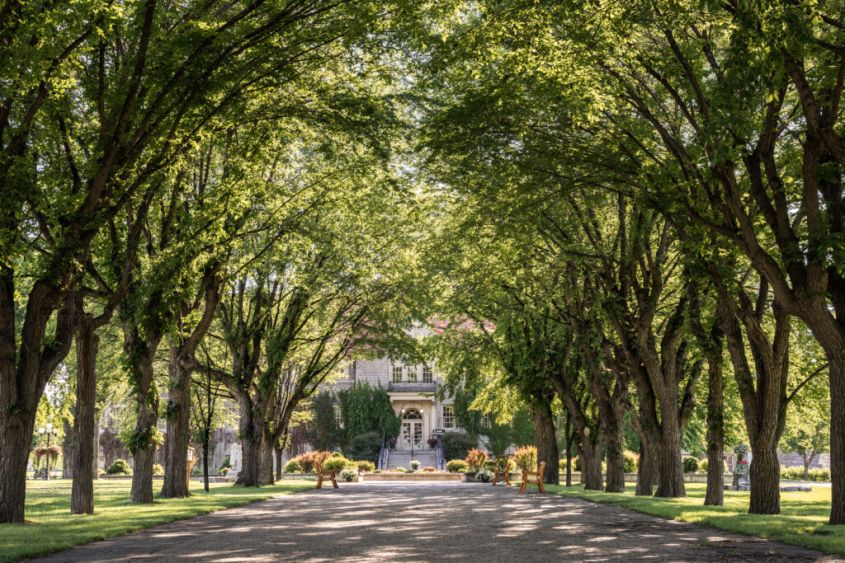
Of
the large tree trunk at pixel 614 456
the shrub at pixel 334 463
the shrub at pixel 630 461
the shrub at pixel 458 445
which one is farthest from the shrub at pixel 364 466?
the large tree trunk at pixel 614 456

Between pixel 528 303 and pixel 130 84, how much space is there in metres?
18.1

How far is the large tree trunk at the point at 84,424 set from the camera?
1777 centimetres

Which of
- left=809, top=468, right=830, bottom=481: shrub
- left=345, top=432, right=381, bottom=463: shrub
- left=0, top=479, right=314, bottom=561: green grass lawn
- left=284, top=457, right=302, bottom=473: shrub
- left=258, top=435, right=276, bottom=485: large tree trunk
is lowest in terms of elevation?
left=809, top=468, right=830, bottom=481: shrub

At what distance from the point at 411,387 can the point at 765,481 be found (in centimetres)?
5707

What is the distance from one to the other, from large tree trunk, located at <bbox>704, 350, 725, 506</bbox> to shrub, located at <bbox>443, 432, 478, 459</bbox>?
147ft

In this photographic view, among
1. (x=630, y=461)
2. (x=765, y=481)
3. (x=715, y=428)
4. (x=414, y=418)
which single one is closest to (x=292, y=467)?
(x=414, y=418)

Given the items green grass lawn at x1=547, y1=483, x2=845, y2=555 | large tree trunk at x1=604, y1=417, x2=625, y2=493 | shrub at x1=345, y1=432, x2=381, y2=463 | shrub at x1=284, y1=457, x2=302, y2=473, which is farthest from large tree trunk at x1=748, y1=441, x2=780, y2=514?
shrub at x1=345, y1=432, x2=381, y2=463

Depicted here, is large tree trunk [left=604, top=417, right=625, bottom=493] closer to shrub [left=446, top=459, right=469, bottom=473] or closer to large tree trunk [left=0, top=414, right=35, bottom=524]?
large tree trunk [left=0, top=414, right=35, bottom=524]

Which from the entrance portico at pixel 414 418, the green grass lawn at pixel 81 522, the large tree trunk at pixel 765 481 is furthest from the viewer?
the entrance portico at pixel 414 418

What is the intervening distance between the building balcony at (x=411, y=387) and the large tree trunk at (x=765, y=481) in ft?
182

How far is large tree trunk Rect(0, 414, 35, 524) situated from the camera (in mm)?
14930

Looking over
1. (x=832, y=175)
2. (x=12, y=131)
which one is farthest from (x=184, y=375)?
(x=832, y=175)

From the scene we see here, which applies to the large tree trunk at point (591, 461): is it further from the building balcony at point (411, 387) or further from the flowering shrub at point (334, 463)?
the building balcony at point (411, 387)

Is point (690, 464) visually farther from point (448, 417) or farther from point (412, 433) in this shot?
point (448, 417)
